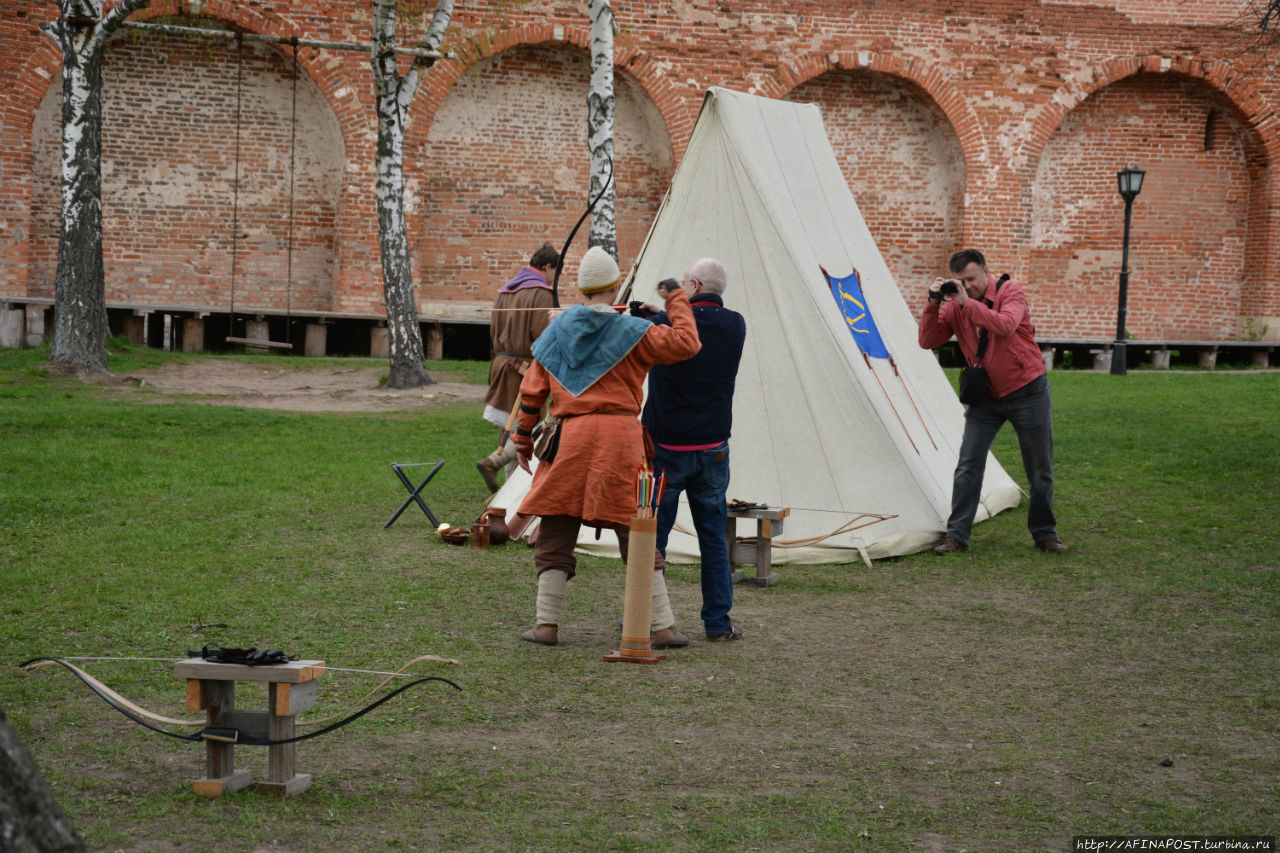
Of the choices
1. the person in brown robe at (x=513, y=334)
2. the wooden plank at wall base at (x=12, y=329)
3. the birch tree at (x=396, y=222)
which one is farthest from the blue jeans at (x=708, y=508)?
the wooden plank at wall base at (x=12, y=329)

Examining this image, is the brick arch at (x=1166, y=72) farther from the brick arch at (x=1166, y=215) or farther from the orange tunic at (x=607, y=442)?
the orange tunic at (x=607, y=442)

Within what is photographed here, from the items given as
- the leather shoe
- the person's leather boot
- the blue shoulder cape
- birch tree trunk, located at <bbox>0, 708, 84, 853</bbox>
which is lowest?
the leather shoe

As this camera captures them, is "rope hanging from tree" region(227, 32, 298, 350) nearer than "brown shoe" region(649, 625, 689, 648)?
No

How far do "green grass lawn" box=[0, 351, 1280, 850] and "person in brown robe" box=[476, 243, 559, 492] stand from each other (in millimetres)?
565

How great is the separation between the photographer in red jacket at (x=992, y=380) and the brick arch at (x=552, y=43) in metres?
12.4

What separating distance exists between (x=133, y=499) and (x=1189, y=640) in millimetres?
6309

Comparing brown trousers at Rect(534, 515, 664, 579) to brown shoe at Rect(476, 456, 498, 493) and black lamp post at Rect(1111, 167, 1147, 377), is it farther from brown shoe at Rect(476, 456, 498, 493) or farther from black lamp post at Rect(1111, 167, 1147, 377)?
black lamp post at Rect(1111, 167, 1147, 377)

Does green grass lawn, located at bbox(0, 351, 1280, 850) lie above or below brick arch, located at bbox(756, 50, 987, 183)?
below

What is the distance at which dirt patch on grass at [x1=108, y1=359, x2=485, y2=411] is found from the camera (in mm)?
13570

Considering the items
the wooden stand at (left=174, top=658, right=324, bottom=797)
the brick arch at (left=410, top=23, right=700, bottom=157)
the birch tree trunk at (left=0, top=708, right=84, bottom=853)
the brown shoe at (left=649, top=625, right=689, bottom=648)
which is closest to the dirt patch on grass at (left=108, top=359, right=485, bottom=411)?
the brick arch at (left=410, top=23, right=700, bottom=157)

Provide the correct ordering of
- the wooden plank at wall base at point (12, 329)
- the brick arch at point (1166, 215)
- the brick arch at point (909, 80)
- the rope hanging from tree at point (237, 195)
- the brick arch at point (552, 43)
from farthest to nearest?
the brick arch at point (1166, 215), the brick arch at point (909, 80), the brick arch at point (552, 43), the rope hanging from tree at point (237, 195), the wooden plank at wall base at point (12, 329)

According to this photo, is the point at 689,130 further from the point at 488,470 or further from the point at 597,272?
the point at 597,272

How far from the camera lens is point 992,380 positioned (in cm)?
727

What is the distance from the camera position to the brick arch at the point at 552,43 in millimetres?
19281
